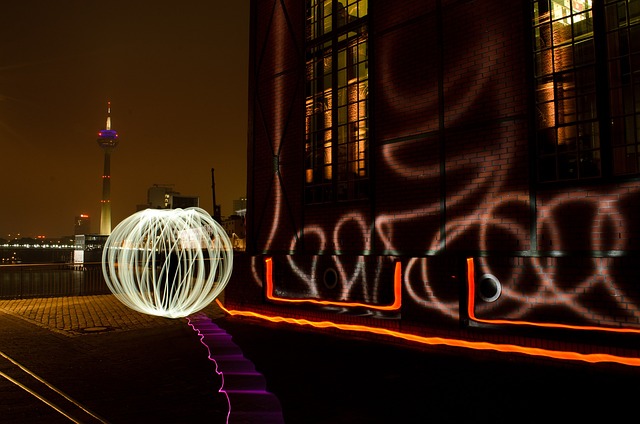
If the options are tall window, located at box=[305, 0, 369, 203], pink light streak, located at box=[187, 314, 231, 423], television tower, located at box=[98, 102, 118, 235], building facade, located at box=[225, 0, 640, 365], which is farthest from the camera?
television tower, located at box=[98, 102, 118, 235]

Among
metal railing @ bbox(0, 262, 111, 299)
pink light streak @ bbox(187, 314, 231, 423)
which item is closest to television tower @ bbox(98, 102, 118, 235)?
metal railing @ bbox(0, 262, 111, 299)

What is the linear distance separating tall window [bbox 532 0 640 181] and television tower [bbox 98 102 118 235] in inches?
5811

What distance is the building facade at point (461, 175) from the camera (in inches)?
254

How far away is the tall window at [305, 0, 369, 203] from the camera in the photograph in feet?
33.4

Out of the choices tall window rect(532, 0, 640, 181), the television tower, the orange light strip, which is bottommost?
the orange light strip

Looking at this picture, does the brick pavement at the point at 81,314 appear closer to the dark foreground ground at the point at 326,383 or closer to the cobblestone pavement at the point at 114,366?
the cobblestone pavement at the point at 114,366

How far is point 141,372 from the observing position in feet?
23.0

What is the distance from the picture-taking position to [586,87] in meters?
6.86

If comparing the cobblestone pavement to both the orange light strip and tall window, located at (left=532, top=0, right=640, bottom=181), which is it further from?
tall window, located at (left=532, top=0, right=640, bottom=181)

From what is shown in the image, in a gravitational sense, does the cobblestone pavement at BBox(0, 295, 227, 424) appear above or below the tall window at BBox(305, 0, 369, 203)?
below

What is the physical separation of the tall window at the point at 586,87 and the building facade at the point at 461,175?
0.07 feet

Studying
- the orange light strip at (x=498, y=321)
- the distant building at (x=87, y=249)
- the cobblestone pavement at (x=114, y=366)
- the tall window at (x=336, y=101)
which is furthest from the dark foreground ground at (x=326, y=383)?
the distant building at (x=87, y=249)

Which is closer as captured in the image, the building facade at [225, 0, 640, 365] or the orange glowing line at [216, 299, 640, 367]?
the orange glowing line at [216, 299, 640, 367]

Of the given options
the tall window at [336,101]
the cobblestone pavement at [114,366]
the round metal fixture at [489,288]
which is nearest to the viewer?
the cobblestone pavement at [114,366]
